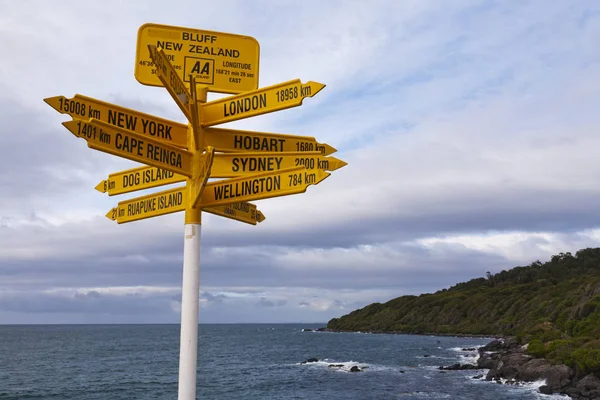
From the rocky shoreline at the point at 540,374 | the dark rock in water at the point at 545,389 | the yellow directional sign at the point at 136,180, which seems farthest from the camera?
the dark rock in water at the point at 545,389

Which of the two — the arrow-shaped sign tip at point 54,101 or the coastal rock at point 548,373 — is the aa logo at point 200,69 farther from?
the coastal rock at point 548,373

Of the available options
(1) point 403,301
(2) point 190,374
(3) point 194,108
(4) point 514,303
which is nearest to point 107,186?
(3) point 194,108

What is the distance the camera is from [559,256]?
169875mm

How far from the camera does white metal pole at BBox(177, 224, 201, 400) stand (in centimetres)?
466

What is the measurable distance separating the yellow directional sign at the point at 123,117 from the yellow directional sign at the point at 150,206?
0.49 meters

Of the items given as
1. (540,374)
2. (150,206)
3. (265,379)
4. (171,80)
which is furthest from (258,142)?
(265,379)

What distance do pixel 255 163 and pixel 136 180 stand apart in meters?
1.27

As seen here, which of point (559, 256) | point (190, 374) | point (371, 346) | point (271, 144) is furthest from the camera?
point (559, 256)

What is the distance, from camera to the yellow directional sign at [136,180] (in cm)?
542

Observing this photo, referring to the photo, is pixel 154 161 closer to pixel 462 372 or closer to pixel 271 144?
pixel 271 144

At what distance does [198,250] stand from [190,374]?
3.37 feet

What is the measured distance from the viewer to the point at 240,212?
18.9ft

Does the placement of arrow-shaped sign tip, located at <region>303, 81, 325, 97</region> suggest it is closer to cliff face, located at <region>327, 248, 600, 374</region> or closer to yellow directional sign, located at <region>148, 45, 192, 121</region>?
yellow directional sign, located at <region>148, 45, 192, 121</region>

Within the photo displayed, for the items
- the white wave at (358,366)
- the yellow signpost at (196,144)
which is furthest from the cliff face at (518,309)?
the yellow signpost at (196,144)
